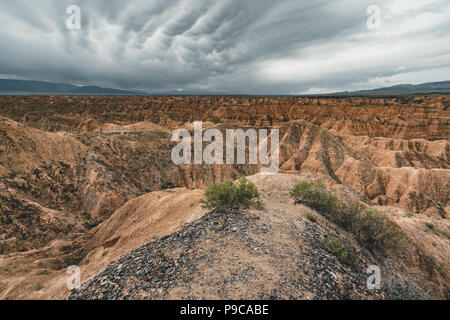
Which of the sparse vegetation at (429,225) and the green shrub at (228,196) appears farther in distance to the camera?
the sparse vegetation at (429,225)

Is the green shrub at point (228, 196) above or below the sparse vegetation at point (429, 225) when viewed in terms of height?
above

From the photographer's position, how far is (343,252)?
7.16m

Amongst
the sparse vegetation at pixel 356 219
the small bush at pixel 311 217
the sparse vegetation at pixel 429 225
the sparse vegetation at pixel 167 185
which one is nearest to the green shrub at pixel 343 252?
the small bush at pixel 311 217

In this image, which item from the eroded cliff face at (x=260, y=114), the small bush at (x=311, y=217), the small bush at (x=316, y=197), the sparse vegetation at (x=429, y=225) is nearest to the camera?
the small bush at (x=311, y=217)

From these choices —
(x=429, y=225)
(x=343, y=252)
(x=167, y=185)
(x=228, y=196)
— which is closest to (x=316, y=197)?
(x=343, y=252)

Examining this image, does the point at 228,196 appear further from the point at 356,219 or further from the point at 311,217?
the point at 356,219

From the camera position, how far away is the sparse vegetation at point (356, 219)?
30.0 ft

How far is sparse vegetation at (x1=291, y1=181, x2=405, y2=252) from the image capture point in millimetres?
9141

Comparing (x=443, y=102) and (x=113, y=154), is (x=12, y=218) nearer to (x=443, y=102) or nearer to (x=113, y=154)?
(x=113, y=154)

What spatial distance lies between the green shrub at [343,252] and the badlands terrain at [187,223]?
283 millimetres

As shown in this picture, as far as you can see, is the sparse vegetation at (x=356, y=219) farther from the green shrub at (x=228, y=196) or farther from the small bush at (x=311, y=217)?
the green shrub at (x=228, y=196)

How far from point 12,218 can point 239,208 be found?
1671cm

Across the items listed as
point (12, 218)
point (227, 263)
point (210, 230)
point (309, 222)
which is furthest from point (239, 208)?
point (12, 218)

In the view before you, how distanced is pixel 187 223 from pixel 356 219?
7.42 m
